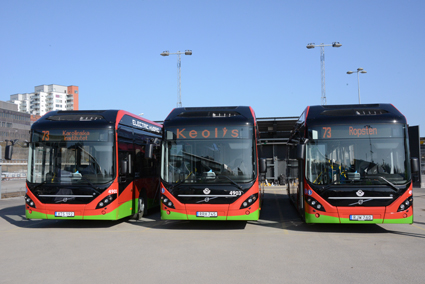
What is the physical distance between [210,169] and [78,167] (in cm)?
356

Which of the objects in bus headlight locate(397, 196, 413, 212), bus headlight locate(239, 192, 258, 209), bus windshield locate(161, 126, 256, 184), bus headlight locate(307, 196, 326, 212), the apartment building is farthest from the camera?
the apartment building

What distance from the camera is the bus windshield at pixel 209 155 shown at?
36.1ft

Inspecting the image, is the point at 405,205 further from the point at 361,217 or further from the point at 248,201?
the point at 248,201

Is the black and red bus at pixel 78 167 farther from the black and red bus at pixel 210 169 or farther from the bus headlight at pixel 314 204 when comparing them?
the bus headlight at pixel 314 204

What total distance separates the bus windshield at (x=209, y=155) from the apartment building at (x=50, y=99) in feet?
499

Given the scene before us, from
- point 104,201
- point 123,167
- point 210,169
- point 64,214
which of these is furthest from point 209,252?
point 64,214

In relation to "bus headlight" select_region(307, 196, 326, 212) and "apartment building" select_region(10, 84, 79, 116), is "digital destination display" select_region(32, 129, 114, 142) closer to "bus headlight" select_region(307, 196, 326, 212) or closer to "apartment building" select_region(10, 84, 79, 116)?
"bus headlight" select_region(307, 196, 326, 212)

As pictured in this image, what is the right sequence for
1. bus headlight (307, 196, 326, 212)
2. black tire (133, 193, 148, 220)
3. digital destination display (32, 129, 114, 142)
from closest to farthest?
bus headlight (307, 196, 326, 212)
digital destination display (32, 129, 114, 142)
black tire (133, 193, 148, 220)

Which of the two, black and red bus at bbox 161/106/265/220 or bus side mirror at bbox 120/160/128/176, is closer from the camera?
black and red bus at bbox 161/106/265/220

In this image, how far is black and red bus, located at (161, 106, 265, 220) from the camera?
10836mm

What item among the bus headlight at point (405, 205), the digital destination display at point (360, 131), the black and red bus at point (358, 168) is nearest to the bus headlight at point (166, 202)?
the black and red bus at point (358, 168)

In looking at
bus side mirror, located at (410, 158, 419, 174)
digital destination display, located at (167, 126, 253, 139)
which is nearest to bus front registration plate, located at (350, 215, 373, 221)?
bus side mirror, located at (410, 158, 419, 174)

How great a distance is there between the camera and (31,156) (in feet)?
37.7

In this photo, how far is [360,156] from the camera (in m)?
10.5
